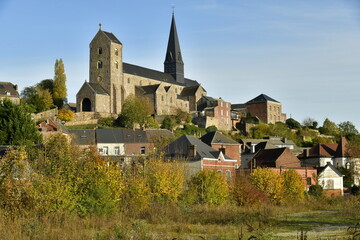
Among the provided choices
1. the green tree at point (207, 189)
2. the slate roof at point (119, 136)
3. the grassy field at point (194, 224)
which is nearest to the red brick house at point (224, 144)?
the slate roof at point (119, 136)

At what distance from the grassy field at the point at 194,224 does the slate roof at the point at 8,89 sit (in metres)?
51.5

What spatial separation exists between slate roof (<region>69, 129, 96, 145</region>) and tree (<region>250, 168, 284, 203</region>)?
20.6m

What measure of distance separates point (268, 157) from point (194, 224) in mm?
26796

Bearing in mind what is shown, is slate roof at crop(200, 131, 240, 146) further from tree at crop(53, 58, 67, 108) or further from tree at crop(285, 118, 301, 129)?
tree at crop(285, 118, 301, 129)

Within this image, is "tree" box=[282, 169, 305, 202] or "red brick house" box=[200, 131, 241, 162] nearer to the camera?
"tree" box=[282, 169, 305, 202]

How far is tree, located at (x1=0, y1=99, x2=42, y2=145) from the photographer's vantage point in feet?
171

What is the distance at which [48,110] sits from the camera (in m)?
79.9

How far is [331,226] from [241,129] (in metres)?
63.8

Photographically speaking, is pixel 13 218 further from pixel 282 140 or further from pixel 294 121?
pixel 294 121

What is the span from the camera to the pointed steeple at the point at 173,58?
109 metres

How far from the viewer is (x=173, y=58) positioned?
109562 mm

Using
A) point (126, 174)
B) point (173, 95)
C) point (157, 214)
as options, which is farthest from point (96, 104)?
point (157, 214)

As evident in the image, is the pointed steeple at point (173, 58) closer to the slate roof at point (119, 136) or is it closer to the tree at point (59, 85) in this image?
the tree at point (59, 85)

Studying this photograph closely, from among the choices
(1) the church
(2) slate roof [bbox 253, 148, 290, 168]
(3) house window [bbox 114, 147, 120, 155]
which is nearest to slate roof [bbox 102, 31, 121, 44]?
(1) the church
